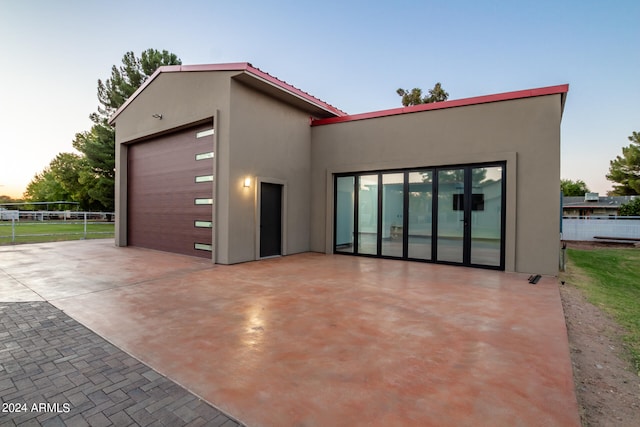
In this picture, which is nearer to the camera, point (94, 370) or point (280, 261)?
point (94, 370)

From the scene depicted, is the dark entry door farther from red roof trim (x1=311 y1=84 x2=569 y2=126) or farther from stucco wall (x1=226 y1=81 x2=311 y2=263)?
red roof trim (x1=311 y1=84 x2=569 y2=126)

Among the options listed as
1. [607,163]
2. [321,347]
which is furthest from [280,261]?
[607,163]

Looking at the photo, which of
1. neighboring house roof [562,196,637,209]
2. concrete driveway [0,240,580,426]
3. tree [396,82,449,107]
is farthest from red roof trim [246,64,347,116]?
neighboring house roof [562,196,637,209]

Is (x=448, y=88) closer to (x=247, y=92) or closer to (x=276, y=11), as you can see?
(x=276, y=11)

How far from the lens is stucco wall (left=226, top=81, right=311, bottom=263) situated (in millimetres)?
7188

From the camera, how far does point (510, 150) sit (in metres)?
6.46

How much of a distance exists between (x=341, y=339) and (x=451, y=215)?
5.28 m

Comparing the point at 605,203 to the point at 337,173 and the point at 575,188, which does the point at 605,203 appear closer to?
the point at 575,188

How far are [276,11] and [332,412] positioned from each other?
13560mm

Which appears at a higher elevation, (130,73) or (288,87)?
(130,73)

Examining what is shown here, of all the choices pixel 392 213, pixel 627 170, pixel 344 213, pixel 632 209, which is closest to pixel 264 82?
pixel 344 213

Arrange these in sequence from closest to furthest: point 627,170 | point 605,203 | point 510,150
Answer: point 510,150, point 627,170, point 605,203

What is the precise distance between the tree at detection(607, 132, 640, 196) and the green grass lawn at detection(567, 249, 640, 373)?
63.5ft

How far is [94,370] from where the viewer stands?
2.27m
